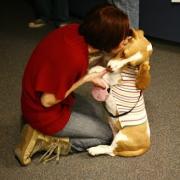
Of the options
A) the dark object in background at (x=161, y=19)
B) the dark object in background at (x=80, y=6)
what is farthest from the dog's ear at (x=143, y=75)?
the dark object in background at (x=80, y=6)

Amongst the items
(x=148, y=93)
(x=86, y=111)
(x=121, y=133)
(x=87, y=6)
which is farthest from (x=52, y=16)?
(x=121, y=133)

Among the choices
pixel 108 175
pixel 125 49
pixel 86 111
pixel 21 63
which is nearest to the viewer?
pixel 125 49

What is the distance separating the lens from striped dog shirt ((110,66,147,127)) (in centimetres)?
148

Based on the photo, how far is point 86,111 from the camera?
5.43ft

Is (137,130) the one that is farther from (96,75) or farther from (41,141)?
(41,141)

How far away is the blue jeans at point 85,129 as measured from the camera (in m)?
1.54

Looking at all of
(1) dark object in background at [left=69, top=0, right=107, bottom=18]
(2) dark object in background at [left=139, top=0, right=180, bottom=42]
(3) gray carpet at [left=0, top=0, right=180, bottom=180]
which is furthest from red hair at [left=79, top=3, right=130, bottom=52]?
(1) dark object in background at [left=69, top=0, right=107, bottom=18]

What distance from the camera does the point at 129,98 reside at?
152cm

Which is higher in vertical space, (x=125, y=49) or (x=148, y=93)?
(x=125, y=49)

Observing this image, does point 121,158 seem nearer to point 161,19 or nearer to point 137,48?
point 137,48

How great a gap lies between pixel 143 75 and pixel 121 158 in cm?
40

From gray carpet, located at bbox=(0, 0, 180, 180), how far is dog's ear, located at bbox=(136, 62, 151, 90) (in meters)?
0.35

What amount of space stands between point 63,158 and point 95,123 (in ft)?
0.71

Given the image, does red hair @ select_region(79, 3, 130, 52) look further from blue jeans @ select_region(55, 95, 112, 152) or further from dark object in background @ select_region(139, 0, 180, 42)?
dark object in background @ select_region(139, 0, 180, 42)
